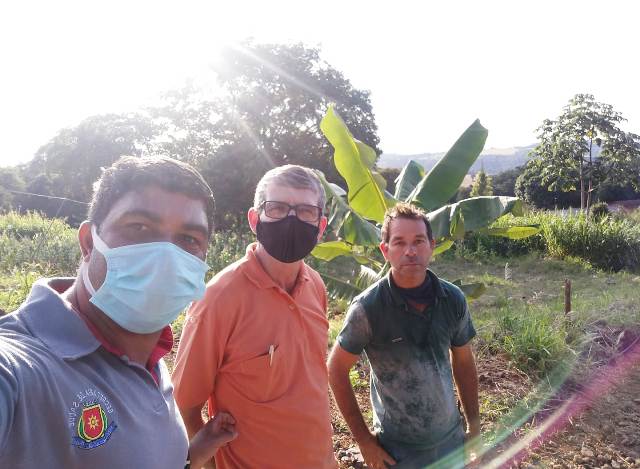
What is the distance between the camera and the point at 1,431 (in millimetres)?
800

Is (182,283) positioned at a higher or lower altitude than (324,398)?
higher

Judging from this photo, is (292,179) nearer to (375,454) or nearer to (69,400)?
(69,400)

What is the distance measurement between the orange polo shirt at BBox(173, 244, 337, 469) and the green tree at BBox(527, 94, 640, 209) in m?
19.9

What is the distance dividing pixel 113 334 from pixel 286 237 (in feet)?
3.04

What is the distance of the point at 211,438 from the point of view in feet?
5.53

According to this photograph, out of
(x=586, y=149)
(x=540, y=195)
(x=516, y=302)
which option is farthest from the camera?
(x=540, y=195)

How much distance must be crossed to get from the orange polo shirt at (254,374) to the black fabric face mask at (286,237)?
0.16 metres

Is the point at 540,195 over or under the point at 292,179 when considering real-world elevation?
under

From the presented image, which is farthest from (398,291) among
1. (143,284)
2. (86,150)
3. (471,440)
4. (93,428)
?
(86,150)

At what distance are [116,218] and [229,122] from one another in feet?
60.1

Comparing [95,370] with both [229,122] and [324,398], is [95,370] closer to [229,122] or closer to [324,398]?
[324,398]

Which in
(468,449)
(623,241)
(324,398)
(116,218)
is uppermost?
(116,218)

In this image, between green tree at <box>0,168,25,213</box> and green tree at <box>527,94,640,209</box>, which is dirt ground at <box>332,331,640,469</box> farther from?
green tree at <box>0,168,25,213</box>

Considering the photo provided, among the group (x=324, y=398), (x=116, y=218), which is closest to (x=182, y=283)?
(x=116, y=218)
